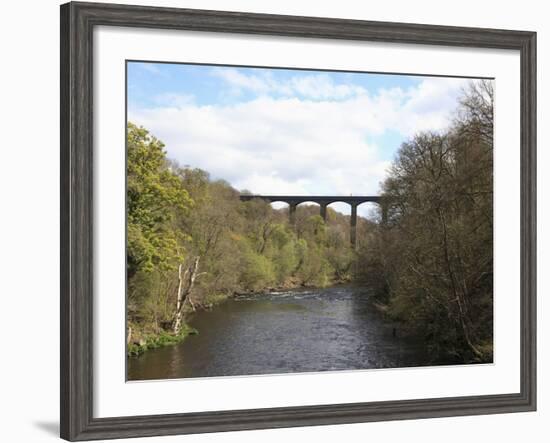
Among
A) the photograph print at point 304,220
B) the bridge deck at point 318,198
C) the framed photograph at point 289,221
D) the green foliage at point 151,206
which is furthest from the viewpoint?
the bridge deck at point 318,198

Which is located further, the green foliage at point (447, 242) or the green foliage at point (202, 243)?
the green foliage at point (447, 242)

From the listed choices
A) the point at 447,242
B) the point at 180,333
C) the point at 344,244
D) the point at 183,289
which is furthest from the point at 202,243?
the point at 447,242

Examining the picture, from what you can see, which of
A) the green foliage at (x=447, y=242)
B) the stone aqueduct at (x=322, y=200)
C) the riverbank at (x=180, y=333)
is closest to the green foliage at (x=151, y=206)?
the riverbank at (x=180, y=333)

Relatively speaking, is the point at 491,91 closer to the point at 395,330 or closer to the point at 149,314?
the point at 395,330

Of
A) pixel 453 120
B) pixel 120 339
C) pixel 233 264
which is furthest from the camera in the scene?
pixel 453 120

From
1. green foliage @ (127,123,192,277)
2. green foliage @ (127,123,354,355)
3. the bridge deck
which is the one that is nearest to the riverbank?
green foliage @ (127,123,354,355)

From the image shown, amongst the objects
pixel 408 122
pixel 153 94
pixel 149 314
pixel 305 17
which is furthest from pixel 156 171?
pixel 408 122

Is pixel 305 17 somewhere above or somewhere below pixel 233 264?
above

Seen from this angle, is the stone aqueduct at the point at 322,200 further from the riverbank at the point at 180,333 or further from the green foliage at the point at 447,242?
the riverbank at the point at 180,333
